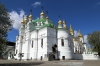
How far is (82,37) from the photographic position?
189ft

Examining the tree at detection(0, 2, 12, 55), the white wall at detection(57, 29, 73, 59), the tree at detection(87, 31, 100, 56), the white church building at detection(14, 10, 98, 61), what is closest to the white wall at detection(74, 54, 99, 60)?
the white church building at detection(14, 10, 98, 61)

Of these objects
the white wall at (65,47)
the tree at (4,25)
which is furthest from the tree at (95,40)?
the tree at (4,25)

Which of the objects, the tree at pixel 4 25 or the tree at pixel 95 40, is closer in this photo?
the tree at pixel 4 25

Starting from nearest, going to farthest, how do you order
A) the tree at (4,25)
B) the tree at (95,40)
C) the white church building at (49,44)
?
the tree at (4,25) → the tree at (95,40) → the white church building at (49,44)

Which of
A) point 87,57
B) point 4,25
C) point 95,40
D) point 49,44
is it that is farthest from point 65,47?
point 4,25

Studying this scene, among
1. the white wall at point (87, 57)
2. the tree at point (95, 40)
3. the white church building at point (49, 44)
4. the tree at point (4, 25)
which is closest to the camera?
the tree at point (4, 25)

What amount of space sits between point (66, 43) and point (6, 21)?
19.7 meters

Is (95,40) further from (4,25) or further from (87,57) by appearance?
(4,25)

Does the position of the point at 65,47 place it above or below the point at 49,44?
below

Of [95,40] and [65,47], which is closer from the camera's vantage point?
[95,40]

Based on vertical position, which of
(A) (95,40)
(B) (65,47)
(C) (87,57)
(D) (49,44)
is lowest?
(C) (87,57)

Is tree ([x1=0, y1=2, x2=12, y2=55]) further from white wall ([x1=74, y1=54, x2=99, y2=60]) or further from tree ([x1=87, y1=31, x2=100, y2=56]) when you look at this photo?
white wall ([x1=74, y1=54, x2=99, y2=60])

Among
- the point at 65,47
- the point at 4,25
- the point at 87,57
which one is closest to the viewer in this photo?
the point at 4,25

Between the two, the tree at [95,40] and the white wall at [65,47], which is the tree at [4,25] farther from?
the tree at [95,40]
